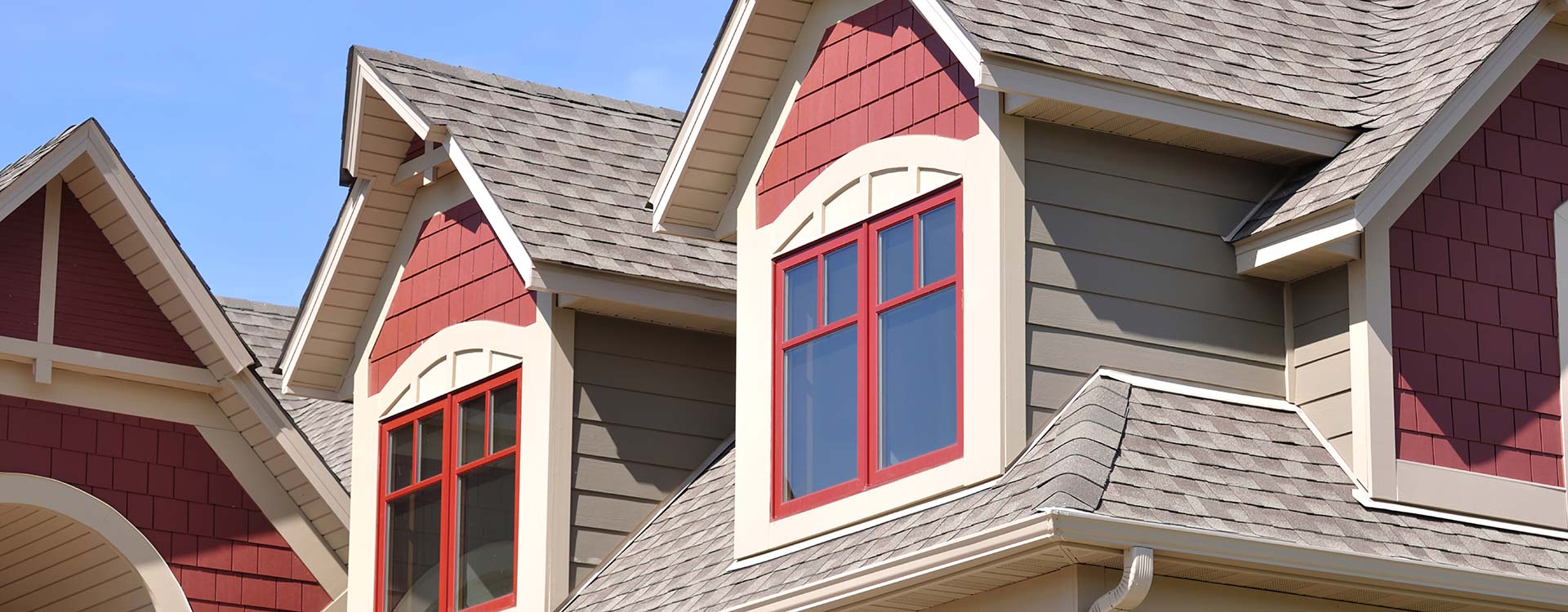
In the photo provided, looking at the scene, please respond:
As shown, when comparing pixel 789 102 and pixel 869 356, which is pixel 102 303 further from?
pixel 869 356

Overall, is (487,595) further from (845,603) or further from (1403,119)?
(1403,119)

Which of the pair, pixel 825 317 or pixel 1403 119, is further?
pixel 825 317

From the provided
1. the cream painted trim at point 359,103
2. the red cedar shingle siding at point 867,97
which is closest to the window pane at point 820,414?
the red cedar shingle siding at point 867,97

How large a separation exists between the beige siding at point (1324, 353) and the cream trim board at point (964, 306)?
1.50 metres

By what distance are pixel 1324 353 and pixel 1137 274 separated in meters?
0.97

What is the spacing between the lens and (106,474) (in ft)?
49.7

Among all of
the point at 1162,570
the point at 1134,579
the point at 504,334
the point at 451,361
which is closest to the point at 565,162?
the point at 504,334

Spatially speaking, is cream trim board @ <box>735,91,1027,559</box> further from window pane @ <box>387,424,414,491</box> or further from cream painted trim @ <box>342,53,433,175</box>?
window pane @ <box>387,424,414,491</box>

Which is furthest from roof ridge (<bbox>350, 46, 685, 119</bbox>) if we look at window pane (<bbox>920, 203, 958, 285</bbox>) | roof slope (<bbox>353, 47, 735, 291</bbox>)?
window pane (<bbox>920, 203, 958, 285</bbox>)

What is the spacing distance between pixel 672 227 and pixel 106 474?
518 centimetres

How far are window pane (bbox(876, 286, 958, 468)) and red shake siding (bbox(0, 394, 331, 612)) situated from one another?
272 inches

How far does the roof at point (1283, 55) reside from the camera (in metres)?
9.88

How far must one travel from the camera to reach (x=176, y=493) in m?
15.4

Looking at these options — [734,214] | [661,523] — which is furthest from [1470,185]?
[661,523]
